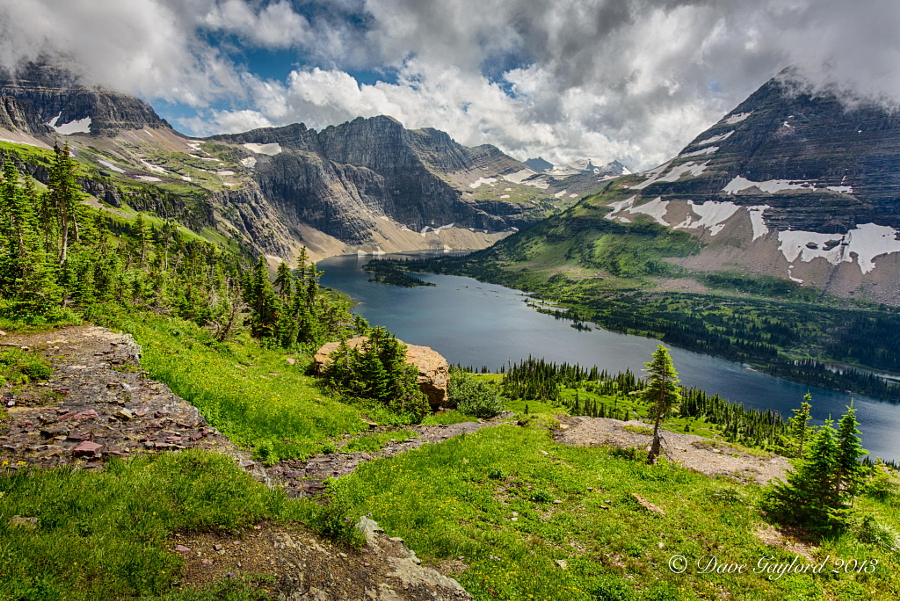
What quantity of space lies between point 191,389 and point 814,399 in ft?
616

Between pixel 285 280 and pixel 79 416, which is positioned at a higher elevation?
pixel 285 280

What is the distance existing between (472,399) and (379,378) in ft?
51.2

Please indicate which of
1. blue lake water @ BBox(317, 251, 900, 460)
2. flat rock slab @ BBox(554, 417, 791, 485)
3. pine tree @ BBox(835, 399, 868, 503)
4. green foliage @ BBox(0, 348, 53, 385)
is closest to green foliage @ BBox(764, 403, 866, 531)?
pine tree @ BBox(835, 399, 868, 503)

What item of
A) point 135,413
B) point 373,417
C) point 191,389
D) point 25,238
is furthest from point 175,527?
point 25,238

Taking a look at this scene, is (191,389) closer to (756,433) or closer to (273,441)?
(273,441)

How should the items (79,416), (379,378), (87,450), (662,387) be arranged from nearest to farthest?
(87,450) < (79,416) < (662,387) < (379,378)

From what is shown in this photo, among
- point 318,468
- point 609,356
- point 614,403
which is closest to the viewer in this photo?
point 318,468


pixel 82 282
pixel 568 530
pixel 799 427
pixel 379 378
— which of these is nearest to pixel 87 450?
pixel 568 530

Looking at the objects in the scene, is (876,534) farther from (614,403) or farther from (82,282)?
(614,403)

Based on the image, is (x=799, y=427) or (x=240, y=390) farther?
(x=799, y=427)

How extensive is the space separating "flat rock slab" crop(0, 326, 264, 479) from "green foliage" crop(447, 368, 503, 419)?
1103 inches

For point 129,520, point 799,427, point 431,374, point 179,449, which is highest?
point 129,520

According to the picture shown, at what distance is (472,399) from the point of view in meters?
42.8

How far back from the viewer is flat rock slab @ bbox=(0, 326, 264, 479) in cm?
1097
